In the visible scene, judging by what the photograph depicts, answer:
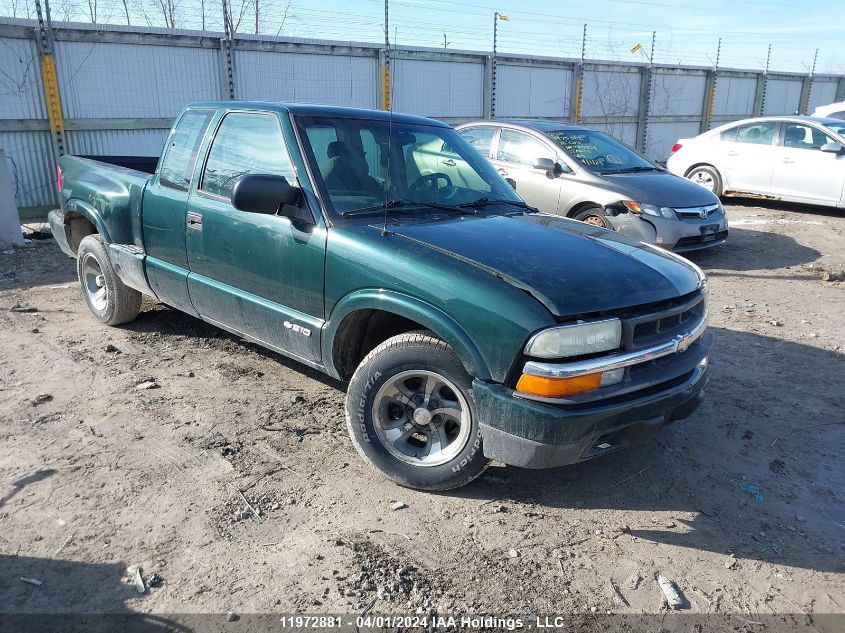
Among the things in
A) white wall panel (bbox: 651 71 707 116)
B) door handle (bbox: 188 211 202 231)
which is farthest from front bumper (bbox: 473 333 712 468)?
white wall panel (bbox: 651 71 707 116)

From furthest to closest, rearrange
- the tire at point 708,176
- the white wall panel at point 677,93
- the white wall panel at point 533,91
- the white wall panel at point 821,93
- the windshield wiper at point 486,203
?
the white wall panel at point 821,93 → the white wall panel at point 677,93 → the white wall panel at point 533,91 → the tire at point 708,176 → the windshield wiper at point 486,203

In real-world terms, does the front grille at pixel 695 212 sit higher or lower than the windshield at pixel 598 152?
lower

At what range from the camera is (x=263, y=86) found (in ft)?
42.0

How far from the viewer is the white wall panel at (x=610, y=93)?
18808 mm

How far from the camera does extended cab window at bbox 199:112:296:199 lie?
4.06 m

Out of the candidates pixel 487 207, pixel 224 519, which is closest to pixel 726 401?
pixel 487 207

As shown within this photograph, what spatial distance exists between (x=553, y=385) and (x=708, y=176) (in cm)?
1096

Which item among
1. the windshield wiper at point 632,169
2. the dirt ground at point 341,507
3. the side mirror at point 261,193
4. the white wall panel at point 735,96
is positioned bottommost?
the dirt ground at point 341,507

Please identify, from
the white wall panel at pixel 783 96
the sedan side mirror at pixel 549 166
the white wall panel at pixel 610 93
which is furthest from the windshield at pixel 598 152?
the white wall panel at pixel 783 96

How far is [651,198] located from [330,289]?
5.57 m

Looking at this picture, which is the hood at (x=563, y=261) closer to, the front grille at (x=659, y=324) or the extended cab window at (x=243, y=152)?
the front grille at (x=659, y=324)

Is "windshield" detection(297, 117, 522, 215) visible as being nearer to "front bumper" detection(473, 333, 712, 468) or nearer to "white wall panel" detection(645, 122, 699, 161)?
"front bumper" detection(473, 333, 712, 468)

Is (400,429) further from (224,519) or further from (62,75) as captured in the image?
(62,75)

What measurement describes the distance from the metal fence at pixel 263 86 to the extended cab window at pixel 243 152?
4.17 m
